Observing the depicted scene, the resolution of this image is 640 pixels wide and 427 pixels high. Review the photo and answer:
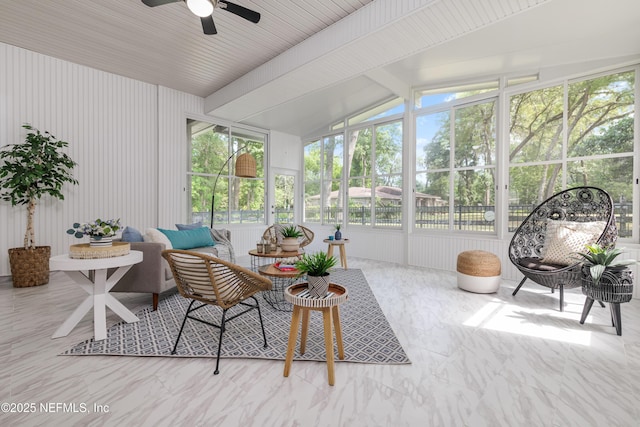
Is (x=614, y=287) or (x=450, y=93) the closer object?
(x=614, y=287)

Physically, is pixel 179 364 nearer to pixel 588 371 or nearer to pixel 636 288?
pixel 588 371

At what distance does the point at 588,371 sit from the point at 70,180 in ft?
19.7

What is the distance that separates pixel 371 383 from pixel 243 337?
43.9 inches

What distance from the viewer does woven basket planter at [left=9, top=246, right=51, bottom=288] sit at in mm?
3670

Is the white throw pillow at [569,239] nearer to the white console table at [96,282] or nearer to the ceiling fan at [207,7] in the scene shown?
the ceiling fan at [207,7]

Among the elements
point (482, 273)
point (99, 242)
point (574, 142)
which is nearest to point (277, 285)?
point (99, 242)

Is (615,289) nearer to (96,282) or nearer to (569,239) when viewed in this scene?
(569,239)

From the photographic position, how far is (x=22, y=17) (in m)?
3.38

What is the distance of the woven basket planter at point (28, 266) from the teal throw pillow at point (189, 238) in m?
1.64

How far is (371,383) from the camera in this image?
175cm

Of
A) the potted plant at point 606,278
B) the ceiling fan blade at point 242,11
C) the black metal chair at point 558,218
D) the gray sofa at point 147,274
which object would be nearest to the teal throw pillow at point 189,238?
the gray sofa at point 147,274

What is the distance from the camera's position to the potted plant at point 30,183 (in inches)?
144

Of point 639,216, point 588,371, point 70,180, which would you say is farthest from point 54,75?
point 639,216

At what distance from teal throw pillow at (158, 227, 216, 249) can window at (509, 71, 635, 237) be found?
15.6 feet
